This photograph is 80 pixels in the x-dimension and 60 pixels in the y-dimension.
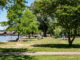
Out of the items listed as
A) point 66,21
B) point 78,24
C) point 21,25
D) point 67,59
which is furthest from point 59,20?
point 21,25

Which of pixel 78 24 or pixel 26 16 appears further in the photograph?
pixel 26 16

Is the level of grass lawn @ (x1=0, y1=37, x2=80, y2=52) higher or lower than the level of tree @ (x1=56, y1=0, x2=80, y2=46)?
lower

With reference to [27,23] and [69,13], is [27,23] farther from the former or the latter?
[69,13]

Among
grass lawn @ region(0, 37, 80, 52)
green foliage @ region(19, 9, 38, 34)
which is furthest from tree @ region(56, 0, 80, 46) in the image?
green foliage @ region(19, 9, 38, 34)


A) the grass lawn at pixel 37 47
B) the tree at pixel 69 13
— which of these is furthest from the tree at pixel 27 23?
the tree at pixel 69 13

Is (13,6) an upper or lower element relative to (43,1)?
lower

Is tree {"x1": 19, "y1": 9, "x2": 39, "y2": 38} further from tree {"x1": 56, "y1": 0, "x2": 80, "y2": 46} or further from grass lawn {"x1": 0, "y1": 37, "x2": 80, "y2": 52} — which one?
tree {"x1": 56, "y1": 0, "x2": 80, "y2": 46}

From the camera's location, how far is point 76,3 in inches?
659

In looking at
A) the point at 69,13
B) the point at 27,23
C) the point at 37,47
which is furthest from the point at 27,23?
the point at 69,13

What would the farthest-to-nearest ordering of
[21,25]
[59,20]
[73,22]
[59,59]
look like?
[21,25] < [59,20] < [73,22] < [59,59]

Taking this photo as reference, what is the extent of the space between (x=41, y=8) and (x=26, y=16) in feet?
46.5

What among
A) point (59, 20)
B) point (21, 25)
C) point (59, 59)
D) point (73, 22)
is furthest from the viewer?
point (21, 25)

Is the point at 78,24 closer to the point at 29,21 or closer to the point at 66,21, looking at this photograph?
the point at 66,21

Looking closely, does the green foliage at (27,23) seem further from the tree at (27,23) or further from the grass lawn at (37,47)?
the grass lawn at (37,47)
